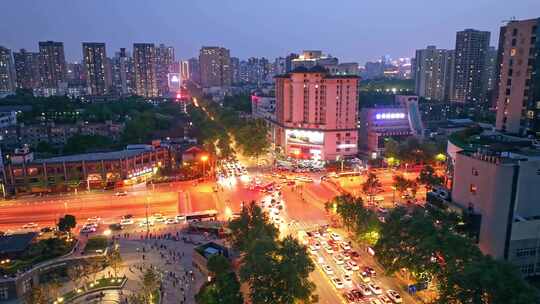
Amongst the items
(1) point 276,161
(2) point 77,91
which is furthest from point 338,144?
(2) point 77,91

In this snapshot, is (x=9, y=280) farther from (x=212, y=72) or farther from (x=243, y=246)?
(x=212, y=72)

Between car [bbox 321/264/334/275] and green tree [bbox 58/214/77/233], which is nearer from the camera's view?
car [bbox 321/264/334/275]

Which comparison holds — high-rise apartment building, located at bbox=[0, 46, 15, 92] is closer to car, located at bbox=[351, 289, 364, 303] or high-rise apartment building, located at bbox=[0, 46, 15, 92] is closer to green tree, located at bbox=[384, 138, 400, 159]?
green tree, located at bbox=[384, 138, 400, 159]

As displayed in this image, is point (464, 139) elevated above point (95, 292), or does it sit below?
above

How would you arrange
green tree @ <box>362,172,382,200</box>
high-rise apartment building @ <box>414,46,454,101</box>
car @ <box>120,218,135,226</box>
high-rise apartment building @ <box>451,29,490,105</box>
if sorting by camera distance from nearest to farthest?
car @ <box>120,218,135,226</box>, green tree @ <box>362,172,382,200</box>, high-rise apartment building @ <box>451,29,490,105</box>, high-rise apartment building @ <box>414,46,454,101</box>

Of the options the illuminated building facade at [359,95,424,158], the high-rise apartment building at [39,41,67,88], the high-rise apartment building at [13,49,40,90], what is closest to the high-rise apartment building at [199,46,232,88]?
the high-rise apartment building at [39,41,67,88]

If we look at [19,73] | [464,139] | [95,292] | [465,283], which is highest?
[19,73]
